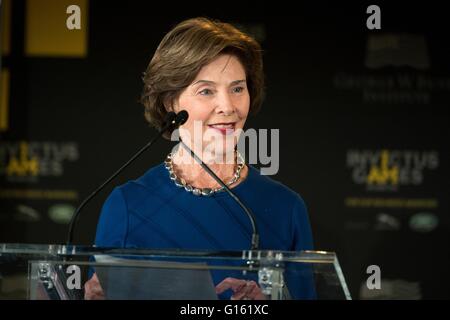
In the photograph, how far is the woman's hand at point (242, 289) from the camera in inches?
70.9

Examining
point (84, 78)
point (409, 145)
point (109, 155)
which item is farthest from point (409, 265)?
point (84, 78)

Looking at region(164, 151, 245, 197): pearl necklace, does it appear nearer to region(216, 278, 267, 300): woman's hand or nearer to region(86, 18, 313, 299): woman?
region(86, 18, 313, 299): woman

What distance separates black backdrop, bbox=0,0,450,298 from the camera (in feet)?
11.8

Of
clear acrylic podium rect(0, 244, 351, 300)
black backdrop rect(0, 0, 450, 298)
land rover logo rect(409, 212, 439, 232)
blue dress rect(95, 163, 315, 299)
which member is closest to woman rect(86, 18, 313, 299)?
blue dress rect(95, 163, 315, 299)

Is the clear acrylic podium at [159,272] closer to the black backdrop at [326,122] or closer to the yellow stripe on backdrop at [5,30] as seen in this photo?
the black backdrop at [326,122]

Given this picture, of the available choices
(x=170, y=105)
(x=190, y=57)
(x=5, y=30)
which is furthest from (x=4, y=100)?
(x=190, y=57)

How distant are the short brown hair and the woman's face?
0.03m

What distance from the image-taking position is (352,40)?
3646mm

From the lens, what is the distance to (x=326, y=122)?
3.66 meters

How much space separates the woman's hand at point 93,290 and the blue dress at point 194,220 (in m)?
0.55

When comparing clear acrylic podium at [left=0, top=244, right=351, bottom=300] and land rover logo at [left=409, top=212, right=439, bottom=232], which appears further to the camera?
land rover logo at [left=409, top=212, right=439, bottom=232]

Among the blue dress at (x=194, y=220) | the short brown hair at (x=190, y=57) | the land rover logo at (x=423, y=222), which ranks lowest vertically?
the land rover logo at (x=423, y=222)

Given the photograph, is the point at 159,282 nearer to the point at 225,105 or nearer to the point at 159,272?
the point at 159,272

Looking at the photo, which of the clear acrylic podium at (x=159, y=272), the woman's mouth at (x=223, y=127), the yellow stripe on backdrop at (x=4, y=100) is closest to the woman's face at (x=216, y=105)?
the woman's mouth at (x=223, y=127)
